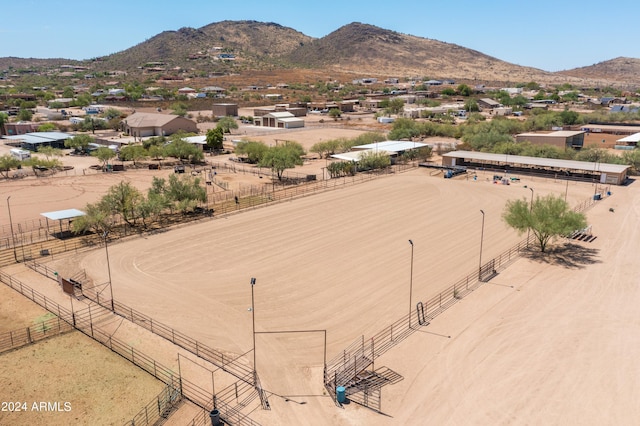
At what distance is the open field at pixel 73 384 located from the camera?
18906mm

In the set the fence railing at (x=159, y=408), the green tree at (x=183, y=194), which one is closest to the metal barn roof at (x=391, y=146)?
the green tree at (x=183, y=194)

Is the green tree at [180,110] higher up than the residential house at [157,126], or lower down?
higher up

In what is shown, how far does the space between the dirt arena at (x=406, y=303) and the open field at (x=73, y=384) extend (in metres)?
4.14

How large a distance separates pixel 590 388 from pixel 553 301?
8.34m

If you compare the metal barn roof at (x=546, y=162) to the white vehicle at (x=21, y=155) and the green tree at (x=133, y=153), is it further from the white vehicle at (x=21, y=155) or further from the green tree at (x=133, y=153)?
the white vehicle at (x=21, y=155)

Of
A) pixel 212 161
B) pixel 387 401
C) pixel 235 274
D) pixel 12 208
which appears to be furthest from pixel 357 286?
pixel 212 161

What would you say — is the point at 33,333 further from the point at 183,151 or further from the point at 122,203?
the point at 183,151

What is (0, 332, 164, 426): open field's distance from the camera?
62.0ft

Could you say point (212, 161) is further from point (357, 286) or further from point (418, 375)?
point (418, 375)

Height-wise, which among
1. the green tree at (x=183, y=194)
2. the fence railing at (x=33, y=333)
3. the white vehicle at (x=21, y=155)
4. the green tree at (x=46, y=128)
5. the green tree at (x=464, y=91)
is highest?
the green tree at (x=464, y=91)

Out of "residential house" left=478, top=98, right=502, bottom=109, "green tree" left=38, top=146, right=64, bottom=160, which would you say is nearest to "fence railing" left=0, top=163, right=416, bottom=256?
"green tree" left=38, top=146, right=64, bottom=160

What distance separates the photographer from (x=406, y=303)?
27922 mm

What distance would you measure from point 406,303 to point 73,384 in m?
17.4

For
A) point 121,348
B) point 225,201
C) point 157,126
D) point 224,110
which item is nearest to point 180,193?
point 225,201
